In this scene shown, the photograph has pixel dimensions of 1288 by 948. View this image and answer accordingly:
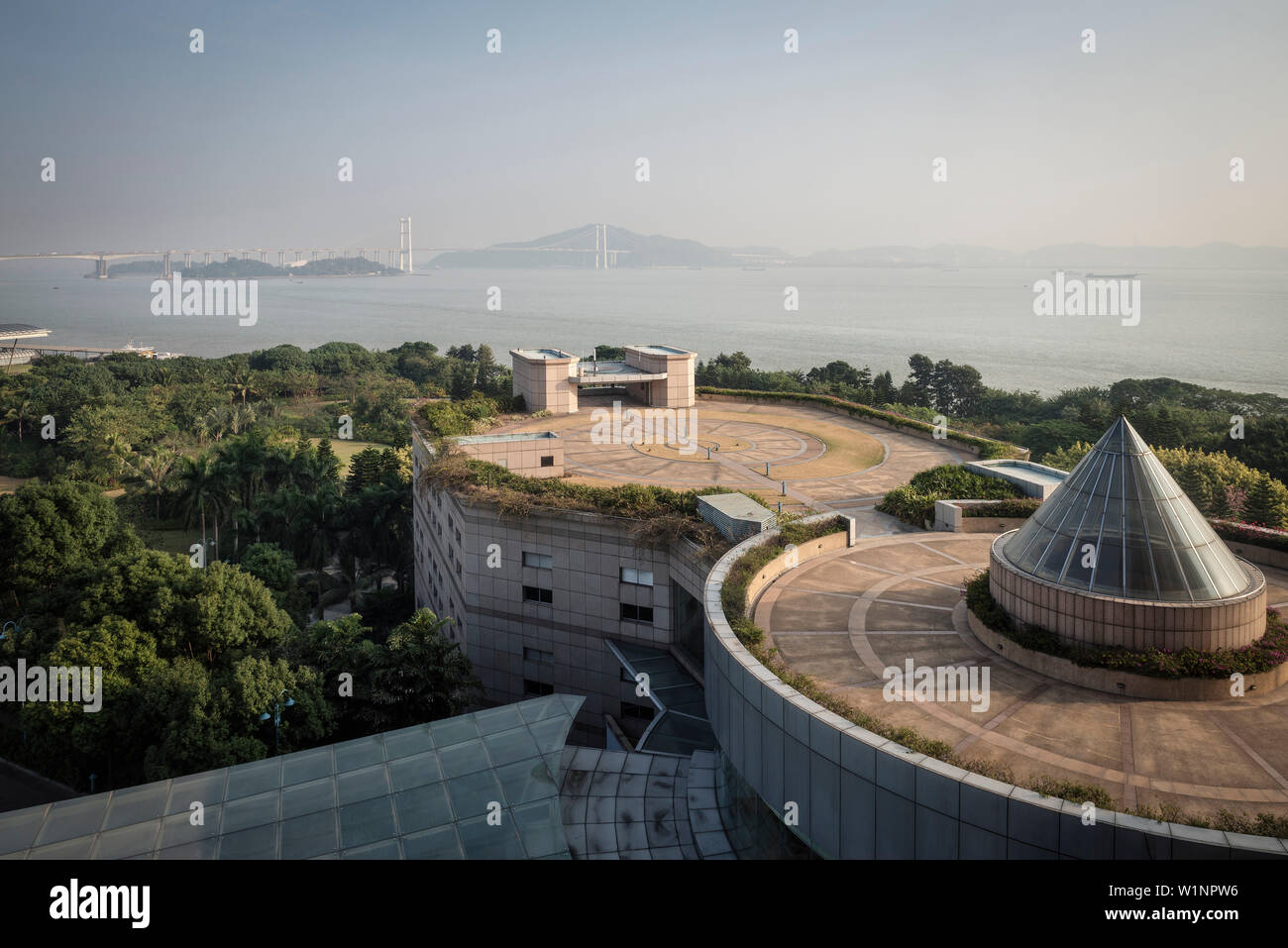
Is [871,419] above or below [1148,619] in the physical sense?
above

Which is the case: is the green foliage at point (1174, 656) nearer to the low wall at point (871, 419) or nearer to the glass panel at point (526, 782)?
the glass panel at point (526, 782)

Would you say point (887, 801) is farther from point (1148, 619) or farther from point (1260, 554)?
point (1260, 554)

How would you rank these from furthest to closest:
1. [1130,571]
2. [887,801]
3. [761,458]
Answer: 1. [761,458]
2. [1130,571]
3. [887,801]

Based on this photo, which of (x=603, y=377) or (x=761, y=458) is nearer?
(x=761, y=458)

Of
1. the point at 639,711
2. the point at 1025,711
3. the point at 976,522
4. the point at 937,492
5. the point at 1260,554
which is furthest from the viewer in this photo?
the point at 937,492

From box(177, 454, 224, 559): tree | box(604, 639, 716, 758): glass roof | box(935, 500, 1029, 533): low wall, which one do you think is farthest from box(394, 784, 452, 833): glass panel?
box(177, 454, 224, 559): tree

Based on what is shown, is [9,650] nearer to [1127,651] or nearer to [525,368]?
[525,368]

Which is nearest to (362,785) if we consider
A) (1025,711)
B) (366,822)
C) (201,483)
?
(366,822)
